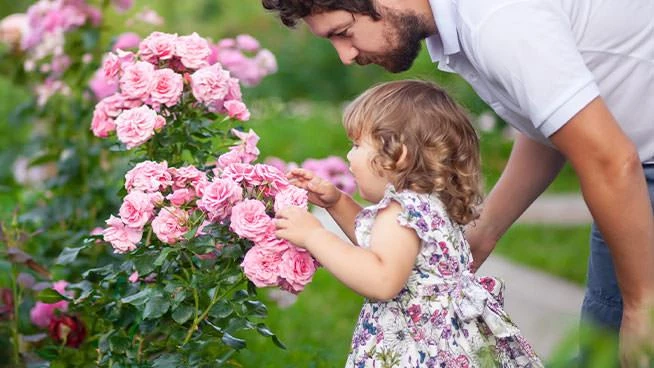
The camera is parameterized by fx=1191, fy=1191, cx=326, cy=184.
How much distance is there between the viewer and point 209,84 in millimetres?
2926

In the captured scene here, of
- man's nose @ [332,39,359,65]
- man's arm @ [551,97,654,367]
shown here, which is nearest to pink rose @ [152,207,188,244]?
man's nose @ [332,39,359,65]

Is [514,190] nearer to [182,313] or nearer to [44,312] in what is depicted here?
[182,313]

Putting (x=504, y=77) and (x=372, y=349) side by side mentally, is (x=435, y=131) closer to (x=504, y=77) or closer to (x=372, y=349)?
(x=504, y=77)

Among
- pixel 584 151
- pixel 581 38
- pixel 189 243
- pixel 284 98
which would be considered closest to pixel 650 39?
pixel 581 38

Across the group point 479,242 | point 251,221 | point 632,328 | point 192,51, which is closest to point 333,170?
point 479,242

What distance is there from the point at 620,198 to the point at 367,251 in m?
0.52

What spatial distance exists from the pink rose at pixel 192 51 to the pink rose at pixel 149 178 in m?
0.43

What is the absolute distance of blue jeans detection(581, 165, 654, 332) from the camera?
9.78ft

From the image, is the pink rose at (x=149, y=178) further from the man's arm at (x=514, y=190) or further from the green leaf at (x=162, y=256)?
the man's arm at (x=514, y=190)

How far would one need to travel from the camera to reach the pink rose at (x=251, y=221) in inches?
96.4

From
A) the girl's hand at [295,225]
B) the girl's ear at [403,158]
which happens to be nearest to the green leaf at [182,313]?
the girl's hand at [295,225]

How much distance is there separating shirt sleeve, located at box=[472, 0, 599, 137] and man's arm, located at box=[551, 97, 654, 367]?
0.03 metres

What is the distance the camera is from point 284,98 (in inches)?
432

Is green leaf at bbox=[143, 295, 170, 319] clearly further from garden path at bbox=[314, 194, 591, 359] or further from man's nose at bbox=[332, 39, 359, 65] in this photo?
garden path at bbox=[314, 194, 591, 359]
